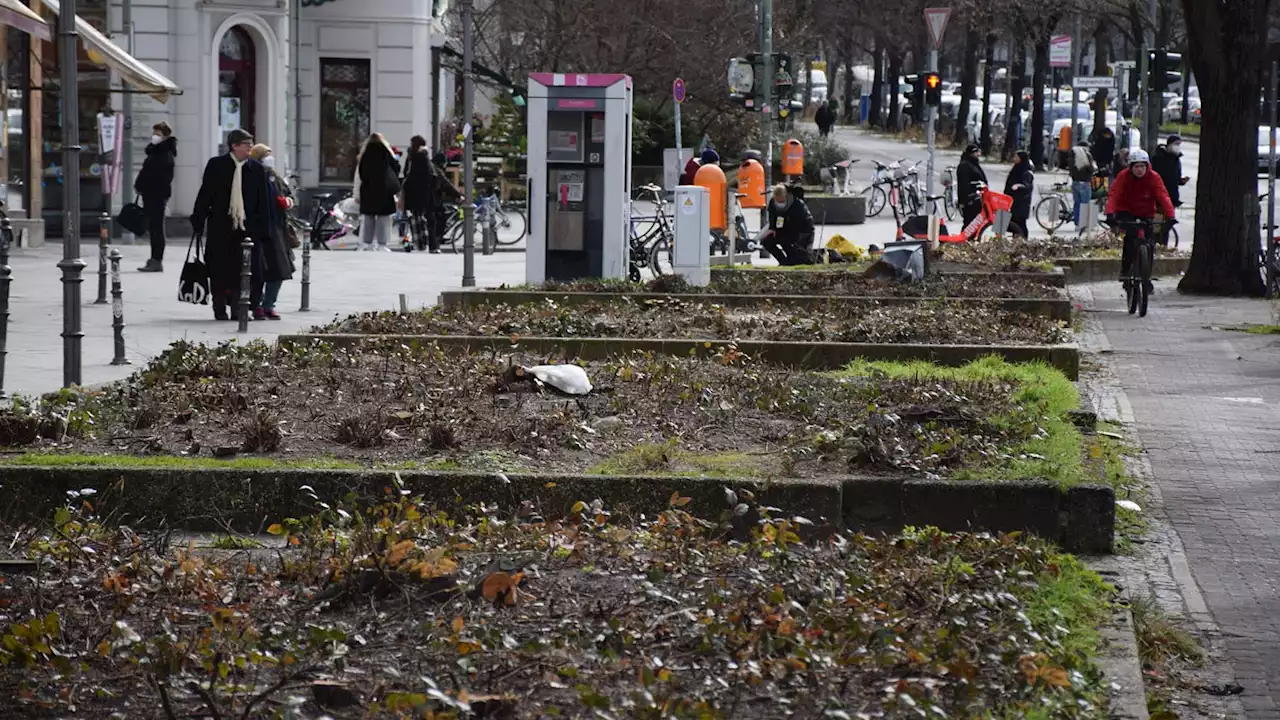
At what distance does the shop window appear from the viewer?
114ft

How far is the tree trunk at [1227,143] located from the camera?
72.0ft

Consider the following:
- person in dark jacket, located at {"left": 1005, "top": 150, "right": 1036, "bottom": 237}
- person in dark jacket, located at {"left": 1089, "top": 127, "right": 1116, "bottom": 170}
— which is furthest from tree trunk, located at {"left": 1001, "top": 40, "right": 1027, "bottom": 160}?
person in dark jacket, located at {"left": 1005, "top": 150, "right": 1036, "bottom": 237}

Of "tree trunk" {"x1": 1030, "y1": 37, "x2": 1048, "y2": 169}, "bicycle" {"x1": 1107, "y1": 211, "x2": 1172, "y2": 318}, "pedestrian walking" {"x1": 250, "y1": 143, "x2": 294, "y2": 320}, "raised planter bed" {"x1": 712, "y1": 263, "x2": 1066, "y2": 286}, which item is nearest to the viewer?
"pedestrian walking" {"x1": 250, "y1": 143, "x2": 294, "y2": 320}

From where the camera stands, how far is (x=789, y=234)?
74.7 ft

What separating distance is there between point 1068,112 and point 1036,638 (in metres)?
67.2

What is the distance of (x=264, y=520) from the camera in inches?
292

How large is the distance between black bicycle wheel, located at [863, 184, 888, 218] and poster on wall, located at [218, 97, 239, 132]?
13.7m

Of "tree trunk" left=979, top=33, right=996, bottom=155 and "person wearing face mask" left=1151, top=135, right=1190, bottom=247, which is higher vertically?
"tree trunk" left=979, top=33, right=996, bottom=155

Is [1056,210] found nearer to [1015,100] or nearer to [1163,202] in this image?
[1163,202]

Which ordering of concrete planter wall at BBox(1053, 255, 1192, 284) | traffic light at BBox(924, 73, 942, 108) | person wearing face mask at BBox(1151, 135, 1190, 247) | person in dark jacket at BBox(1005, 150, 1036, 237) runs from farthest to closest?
person in dark jacket at BBox(1005, 150, 1036, 237) < person wearing face mask at BBox(1151, 135, 1190, 247) < traffic light at BBox(924, 73, 942, 108) < concrete planter wall at BBox(1053, 255, 1192, 284)

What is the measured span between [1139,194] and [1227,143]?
2.93 metres

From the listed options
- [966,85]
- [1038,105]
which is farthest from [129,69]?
[966,85]

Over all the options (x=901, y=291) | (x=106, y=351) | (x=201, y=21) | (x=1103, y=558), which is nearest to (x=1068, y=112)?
(x=201, y=21)

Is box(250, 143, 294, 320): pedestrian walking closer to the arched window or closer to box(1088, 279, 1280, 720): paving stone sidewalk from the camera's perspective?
box(1088, 279, 1280, 720): paving stone sidewalk
